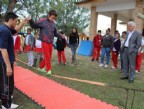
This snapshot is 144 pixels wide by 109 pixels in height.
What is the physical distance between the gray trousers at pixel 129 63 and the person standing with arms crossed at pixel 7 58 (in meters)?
4.23

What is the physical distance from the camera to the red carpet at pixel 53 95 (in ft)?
18.8

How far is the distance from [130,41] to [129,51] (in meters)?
0.28

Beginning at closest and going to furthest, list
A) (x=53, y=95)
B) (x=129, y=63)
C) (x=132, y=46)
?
(x=53, y=95), (x=132, y=46), (x=129, y=63)

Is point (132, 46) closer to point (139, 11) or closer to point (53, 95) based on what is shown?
point (53, 95)

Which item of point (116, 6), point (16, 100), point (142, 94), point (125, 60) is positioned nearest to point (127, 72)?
point (125, 60)

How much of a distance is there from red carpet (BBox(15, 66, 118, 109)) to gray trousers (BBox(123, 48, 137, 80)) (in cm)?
228

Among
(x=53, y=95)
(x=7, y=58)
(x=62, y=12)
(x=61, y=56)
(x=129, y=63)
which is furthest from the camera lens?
(x=62, y=12)

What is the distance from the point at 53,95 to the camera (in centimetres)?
647

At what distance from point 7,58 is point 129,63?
471 centimetres

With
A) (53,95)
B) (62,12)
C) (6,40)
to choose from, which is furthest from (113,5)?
(62,12)

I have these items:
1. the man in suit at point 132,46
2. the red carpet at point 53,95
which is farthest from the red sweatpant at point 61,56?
the red carpet at point 53,95

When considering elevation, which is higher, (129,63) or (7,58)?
(7,58)

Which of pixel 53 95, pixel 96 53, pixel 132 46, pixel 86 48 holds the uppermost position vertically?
pixel 132 46

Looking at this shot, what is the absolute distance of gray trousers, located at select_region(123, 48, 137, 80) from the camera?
28.2 ft
